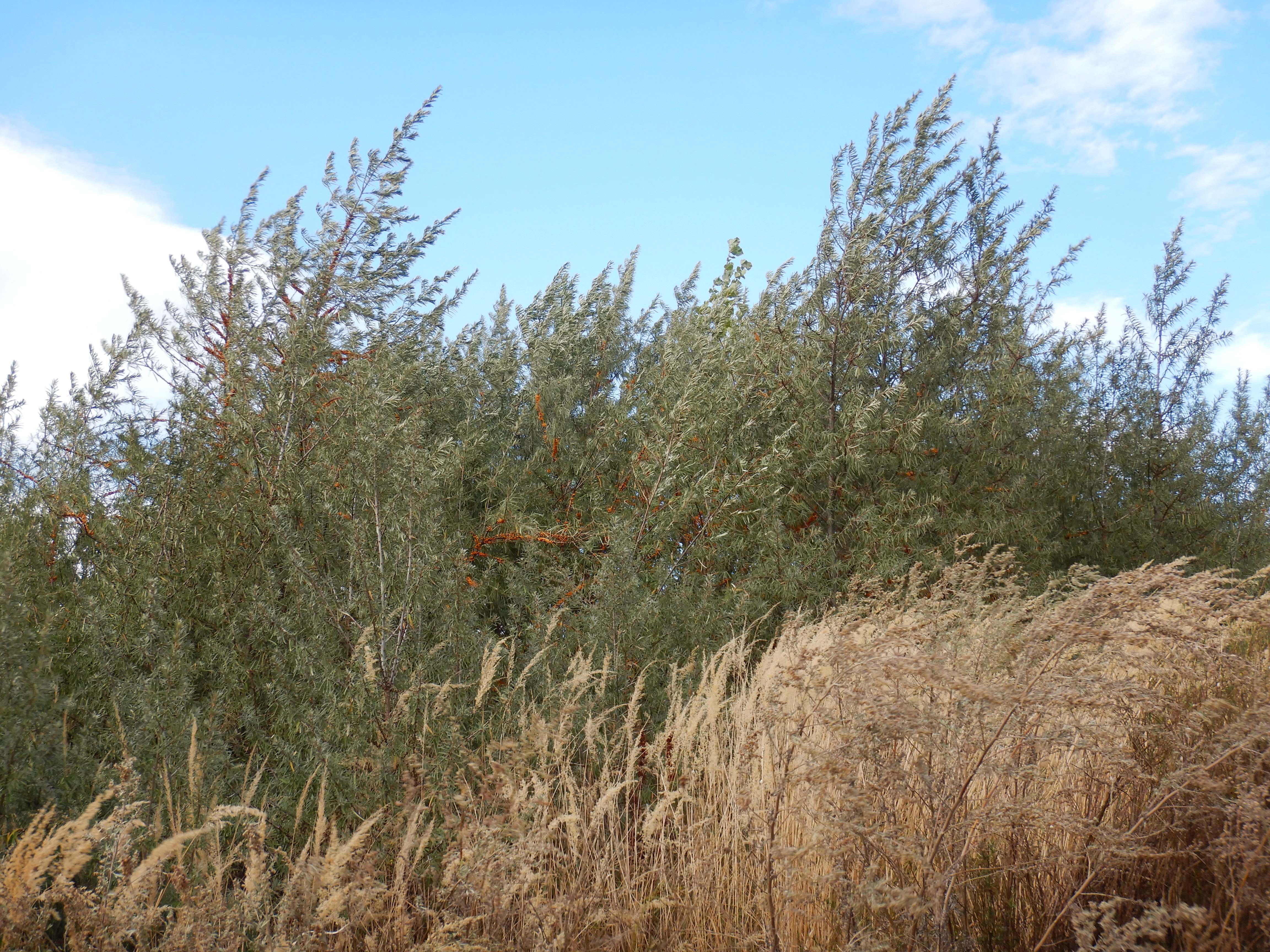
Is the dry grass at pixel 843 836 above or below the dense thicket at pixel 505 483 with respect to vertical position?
below

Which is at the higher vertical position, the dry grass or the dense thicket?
the dense thicket

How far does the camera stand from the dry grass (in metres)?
2.60

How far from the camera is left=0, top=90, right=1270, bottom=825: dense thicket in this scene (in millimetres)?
4078

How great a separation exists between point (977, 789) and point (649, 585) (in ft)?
11.0

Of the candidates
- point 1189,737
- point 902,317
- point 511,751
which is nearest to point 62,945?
point 511,751

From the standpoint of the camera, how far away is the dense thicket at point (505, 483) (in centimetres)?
408

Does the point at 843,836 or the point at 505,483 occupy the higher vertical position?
the point at 505,483

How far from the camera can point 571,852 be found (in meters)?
3.31

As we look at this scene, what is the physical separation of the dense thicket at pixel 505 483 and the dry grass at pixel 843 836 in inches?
19.6

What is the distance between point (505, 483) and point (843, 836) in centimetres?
543

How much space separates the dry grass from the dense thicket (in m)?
0.50

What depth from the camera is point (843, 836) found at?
109 inches

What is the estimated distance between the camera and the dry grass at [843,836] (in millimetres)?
2600

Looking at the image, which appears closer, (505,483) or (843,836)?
(843,836)
